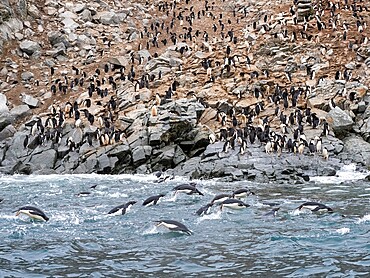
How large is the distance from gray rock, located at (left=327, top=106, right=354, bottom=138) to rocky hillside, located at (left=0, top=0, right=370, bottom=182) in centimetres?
5

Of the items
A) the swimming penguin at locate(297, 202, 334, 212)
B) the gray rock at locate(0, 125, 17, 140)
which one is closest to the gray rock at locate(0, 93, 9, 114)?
the gray rock at locate(0, 125, 17, 140)

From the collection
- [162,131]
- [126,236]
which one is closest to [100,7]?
[162,131]

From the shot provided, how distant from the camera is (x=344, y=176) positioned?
21.6 metres

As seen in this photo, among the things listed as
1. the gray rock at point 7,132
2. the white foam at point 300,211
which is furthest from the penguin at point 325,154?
the gray rock at point 7,132

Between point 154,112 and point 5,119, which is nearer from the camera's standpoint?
point 154,112

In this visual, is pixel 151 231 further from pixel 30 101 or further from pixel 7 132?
pixel 30 101

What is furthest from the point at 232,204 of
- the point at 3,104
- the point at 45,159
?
the point at 3,104

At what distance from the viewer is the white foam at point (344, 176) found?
20.6 meters

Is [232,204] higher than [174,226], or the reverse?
[174,226]

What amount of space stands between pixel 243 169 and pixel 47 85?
19.2 meters

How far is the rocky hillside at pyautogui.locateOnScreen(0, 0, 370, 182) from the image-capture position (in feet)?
81.6

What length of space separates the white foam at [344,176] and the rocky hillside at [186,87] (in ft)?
1.70

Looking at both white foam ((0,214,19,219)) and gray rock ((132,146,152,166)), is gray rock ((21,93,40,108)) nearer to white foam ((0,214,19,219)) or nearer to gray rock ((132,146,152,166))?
gray rock ((132,146,152,166))

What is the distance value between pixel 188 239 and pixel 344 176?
1323 centimetres
